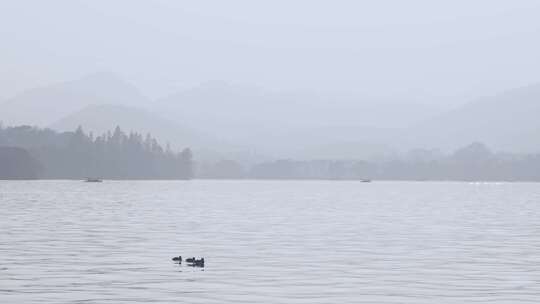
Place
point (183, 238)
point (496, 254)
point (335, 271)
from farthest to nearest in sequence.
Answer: point (183, 238), point (496, 254), point (335, 271)

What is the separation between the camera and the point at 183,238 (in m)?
89.2

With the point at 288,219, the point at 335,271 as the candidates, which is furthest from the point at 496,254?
the point at 288,219

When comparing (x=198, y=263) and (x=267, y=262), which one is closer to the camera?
(x=198, y=263)

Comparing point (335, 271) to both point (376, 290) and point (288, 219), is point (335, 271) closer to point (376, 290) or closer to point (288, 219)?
point (376, 290)

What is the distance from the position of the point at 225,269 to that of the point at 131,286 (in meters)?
9.97

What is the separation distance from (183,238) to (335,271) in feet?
98.4

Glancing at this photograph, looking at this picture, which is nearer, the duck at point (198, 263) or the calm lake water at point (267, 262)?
the calm lake water at point (267, 262)

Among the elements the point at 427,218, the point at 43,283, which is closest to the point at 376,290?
the point at 43,283

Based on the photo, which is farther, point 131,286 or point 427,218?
point 427,218

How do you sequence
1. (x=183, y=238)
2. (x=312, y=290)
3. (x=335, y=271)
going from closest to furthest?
(x=312, y=290)
(x=335, y=271)
(x=183, y=238)

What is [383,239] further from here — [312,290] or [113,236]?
[312,290]

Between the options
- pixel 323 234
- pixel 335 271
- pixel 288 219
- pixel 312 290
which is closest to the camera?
pixel 312 290

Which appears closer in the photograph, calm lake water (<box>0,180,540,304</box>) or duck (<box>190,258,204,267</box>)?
calm lake water (<box>0,180,540,304</box>)

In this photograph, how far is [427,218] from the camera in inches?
5241
